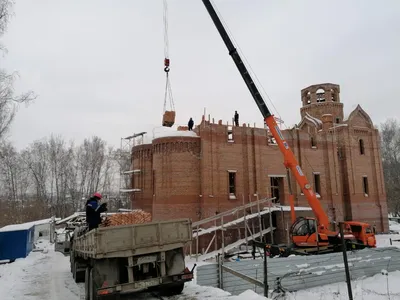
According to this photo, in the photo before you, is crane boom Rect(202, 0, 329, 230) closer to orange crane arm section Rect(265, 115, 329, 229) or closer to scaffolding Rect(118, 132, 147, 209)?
orange crane arm section Rect(265, 115, 329, 229)

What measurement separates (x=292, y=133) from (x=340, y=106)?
11.6 meters

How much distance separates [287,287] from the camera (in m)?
10.5

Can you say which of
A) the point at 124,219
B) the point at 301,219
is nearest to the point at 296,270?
the point at 124,219

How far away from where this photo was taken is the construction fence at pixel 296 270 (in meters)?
9.70

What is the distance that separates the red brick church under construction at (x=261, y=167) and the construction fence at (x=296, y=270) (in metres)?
11.6

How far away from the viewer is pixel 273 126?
17.4 metres

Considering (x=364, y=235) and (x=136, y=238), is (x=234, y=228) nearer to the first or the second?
(x=364, y=235)

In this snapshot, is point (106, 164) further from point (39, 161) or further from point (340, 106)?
point (340, 106)

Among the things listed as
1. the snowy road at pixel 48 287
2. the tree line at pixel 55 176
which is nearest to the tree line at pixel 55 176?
the tree line at pixel 55 176

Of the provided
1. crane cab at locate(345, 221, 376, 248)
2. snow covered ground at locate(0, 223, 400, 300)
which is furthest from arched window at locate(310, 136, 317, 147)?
snow covered ground at locate(0, 223, 400, 300)

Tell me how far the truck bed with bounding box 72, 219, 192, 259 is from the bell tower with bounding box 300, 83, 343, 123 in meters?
30.8

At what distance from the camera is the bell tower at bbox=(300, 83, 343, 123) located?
35400mm

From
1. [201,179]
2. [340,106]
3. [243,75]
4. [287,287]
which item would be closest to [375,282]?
[287,287]

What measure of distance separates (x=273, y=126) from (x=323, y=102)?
69.5 ft
